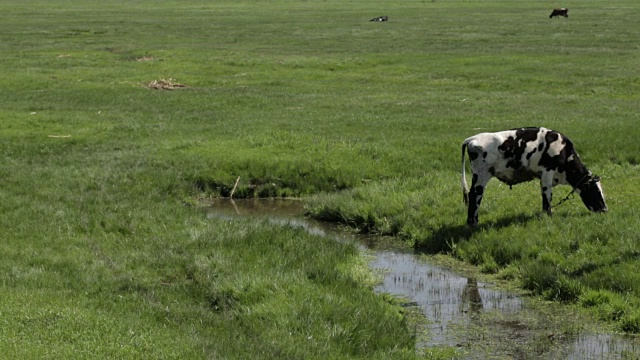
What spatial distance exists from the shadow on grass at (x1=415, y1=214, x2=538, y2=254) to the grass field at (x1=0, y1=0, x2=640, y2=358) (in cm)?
5

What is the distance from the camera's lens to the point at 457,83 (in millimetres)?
44031

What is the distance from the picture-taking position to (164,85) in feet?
141

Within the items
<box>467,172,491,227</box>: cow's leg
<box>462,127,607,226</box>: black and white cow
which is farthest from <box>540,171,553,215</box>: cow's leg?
<box>467,172,491,227</box>: cow's leg

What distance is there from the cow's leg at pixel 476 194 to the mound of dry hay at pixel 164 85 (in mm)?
25587

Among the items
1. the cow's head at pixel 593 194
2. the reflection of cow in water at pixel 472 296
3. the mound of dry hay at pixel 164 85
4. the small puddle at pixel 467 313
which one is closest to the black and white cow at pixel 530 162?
the cow's head at pixel 593 194

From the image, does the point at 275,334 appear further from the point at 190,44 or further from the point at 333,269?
the point at 190,44

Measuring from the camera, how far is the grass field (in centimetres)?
1323

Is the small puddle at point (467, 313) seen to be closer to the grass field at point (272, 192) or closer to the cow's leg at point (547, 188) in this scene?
the grass field at point (272, 192)

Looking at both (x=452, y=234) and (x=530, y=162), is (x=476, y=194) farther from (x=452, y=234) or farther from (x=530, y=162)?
(x=530, y=162)

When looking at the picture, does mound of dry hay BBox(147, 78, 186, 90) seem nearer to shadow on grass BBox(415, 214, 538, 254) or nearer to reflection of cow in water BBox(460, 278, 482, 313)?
shadow on grass BBox(415, 214, 538, 254)

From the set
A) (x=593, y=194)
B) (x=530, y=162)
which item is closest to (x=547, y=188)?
(x=530, y=162)

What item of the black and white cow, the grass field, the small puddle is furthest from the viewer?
the black and white cow

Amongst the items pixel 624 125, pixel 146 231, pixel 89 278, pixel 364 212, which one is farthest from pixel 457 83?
pixel 89 278

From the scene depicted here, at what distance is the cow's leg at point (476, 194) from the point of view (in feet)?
Answer: 62.3
